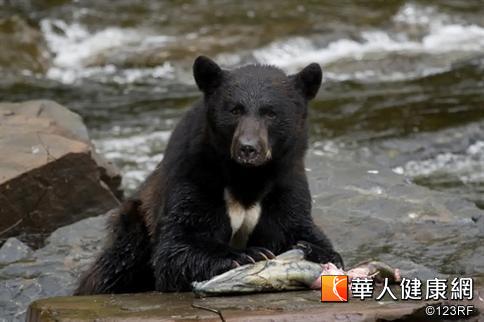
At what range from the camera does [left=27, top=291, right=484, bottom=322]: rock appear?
Result: 16.5ft

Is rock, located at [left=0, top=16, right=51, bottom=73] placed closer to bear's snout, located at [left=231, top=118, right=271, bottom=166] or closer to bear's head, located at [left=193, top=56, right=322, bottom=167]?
bear's head, located at [left=193, top=56, right=322, bottom=167]

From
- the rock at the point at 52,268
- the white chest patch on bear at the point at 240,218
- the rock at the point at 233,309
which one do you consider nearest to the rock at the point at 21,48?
the rock at the point at 52,268

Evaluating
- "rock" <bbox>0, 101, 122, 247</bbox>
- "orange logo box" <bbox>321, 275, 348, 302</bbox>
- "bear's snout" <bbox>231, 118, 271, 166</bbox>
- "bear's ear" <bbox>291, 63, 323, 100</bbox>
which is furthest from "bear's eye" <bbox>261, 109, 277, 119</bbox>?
"rock" <bbox>0, 101, 122, 247</bbox>

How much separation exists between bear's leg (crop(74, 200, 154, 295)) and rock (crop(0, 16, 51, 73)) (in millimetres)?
10128

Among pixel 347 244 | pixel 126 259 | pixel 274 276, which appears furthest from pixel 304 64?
pixel 274 276

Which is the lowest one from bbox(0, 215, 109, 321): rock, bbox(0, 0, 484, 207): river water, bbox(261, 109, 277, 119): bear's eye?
bbox(0, 215, 109, 321): rock

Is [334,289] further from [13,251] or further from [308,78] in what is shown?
[13,251]

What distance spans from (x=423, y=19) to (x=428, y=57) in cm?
251

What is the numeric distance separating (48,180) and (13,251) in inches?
33.9

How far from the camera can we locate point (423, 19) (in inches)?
740

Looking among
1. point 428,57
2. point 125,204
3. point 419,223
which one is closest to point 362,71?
point 428,57

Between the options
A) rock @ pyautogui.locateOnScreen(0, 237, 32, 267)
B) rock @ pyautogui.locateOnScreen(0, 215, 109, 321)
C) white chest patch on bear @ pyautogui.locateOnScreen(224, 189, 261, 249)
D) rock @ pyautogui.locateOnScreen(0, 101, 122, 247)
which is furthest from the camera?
rock @ pyautogui.locateOnScreen(0, 101, 122, 247)

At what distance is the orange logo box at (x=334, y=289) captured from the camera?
17.4ft

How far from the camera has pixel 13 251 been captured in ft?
26.0
